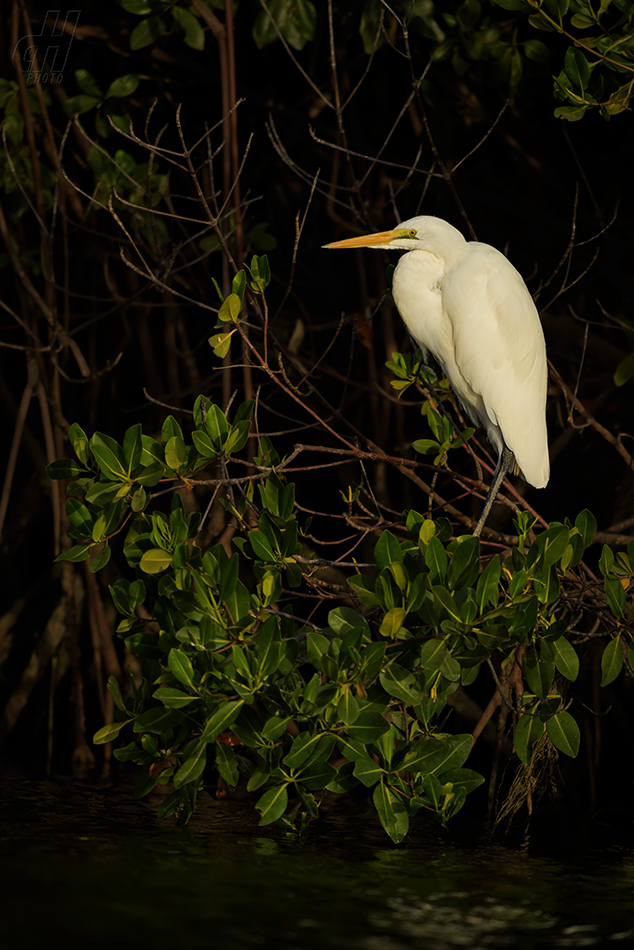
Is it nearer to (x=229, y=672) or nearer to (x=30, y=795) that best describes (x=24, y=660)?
(x=30, y=795)

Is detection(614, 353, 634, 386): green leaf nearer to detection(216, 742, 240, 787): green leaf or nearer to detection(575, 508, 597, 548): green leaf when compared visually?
detection(575, 508, 597, 548): green leaf

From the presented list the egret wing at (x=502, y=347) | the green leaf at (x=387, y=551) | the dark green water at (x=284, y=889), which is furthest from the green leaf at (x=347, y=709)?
the egret wing at (x=502, y=347)

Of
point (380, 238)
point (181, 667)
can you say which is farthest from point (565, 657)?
point (380, 238)

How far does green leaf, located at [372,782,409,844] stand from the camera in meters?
2.08

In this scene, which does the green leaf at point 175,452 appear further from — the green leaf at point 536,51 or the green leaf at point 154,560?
the green leaf at point 536,51

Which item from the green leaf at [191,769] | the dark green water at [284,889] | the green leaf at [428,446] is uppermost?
the green leaf at [428,446]

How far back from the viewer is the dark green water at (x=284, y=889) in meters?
1.85

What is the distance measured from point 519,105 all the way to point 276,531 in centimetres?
235

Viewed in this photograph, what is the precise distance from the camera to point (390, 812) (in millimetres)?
2082

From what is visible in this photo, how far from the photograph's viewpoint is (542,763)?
2.75 meters

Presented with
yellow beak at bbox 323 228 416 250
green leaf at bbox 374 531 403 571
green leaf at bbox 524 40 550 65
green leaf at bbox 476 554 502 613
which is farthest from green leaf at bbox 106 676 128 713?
green leaf at bbox 524 40 550 65

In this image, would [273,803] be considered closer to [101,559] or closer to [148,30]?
[101,559]

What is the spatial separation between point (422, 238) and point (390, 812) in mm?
1526

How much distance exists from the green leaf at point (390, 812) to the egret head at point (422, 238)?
1.40 metres
